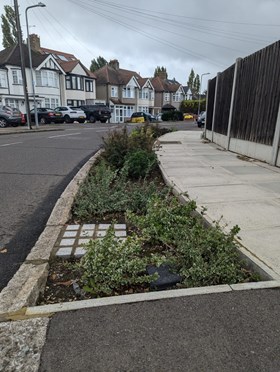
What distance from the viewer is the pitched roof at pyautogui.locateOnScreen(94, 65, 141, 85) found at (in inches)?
2070

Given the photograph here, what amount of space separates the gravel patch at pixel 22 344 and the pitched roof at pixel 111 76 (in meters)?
53.4

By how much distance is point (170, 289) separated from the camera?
8.66 feet

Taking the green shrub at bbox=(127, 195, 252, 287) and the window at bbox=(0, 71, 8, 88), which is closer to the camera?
the green shrub at bbox=(127, 195, 252, 287)

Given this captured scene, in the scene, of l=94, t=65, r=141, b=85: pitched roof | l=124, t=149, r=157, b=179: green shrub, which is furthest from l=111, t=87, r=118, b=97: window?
l=124, t=149, r=157, b=179: green shrub

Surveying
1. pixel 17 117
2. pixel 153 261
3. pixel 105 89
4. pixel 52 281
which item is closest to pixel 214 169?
pixel 153 261

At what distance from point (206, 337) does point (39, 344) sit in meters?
1.09

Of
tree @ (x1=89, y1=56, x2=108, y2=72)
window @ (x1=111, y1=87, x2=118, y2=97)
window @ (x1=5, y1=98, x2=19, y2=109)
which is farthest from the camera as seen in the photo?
tree @ (x1=89, y1=56, x2=108, y2=72)

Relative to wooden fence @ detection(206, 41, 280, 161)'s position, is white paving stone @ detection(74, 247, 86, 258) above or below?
below

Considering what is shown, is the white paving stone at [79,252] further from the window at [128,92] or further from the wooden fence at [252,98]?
the window at [128,92]

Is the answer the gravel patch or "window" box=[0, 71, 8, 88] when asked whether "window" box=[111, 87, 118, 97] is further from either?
the gravel patch

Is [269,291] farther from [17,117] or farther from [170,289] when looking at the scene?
[17,117]

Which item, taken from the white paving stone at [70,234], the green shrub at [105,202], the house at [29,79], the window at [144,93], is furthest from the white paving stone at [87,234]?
the window at [144,93]

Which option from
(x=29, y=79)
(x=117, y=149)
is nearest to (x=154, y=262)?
(x=117, y=149)

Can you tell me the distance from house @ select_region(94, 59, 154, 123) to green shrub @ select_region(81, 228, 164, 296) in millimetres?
48462
